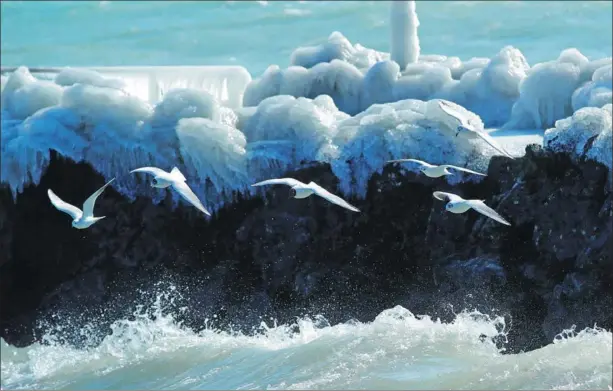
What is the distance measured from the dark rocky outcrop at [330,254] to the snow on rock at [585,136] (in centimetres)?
8

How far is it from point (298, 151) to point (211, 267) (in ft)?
4.22

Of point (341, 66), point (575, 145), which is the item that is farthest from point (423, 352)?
point (341, 66)

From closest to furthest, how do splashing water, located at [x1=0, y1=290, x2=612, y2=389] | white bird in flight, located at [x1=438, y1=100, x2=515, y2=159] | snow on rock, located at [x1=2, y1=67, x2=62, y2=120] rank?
1. splashing water, located at [x1=0, y1=290, x2=612, y2=389]
2. white bird in flight, located at [x1=438, y1=100, x2=515, y2=159]
3. snow on rock, located at [x1=2, y1=67, x2=62, y2=120]

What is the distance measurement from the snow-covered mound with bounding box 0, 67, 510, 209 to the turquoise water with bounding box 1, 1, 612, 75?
37.6ft

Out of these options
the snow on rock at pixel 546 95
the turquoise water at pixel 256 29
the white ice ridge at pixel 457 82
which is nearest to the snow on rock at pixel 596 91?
the white ice ridge at pixel 457 82

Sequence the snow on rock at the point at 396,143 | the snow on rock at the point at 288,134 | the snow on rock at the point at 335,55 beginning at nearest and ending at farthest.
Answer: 1. the snow on rock at the point at 396,143
2. the snow on rock at the point at 288,134
3. the snow on rock at the point at 335,55

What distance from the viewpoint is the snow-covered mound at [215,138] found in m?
11.4

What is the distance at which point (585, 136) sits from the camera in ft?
35.3

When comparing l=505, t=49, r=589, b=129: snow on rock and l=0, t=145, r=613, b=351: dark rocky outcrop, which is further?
l=505, t=49, r=589, b=129: snow on rock

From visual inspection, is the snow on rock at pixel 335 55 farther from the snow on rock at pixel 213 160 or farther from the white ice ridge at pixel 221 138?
the snow on rock at pixel 213 160

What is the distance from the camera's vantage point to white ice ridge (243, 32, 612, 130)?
39.8 feet

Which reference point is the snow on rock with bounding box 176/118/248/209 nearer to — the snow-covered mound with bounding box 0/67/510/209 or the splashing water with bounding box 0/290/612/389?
the snow-covered mound with bounding box 0/67/510/209

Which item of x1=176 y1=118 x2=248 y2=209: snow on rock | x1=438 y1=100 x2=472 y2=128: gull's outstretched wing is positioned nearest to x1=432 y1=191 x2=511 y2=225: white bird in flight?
x1=438 y1=100 x2=472 y2=128: gull's outstretched wing

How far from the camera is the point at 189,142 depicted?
38.9 feet
